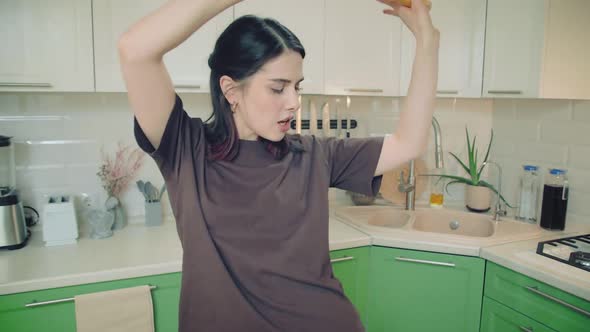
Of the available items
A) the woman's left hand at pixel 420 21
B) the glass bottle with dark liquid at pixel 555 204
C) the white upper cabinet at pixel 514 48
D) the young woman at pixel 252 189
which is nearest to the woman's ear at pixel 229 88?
the young woman at pixel 252 189

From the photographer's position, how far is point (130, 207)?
7.18ft

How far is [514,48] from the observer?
205 centimetres

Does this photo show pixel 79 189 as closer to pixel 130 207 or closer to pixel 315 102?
pixel 130 207

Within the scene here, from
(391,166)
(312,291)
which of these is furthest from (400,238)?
(312,291)

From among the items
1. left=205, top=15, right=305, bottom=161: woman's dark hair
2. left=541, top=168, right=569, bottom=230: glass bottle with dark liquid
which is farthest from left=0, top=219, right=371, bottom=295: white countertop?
left=541, top=168, right=569, bottom=230: glass bottle with dark liquid

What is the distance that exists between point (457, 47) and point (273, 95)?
60.1 inches

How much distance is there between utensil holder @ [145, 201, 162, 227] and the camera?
82.9 inches

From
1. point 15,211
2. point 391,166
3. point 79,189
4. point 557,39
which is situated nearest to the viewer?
point 391,166

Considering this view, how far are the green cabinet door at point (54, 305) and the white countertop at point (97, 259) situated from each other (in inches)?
1.0

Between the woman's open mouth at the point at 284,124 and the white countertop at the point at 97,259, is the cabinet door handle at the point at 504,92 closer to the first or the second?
the white countertop at the point at 97,259

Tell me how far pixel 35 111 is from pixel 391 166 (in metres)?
1.60

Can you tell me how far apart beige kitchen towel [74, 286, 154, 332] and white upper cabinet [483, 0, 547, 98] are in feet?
5.84

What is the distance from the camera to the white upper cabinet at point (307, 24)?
6.47 feet

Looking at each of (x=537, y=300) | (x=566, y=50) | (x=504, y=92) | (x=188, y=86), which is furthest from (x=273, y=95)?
(x=566, y=50)
